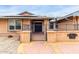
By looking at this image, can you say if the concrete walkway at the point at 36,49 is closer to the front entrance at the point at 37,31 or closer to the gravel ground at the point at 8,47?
the gravel ground at the point at 8,47

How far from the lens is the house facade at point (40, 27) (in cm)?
695

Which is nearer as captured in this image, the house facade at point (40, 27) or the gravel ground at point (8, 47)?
the gravel ground at point (8, 47)

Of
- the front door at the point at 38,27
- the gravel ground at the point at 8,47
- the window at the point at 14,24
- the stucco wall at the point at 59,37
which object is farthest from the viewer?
the window at the point at 14,24

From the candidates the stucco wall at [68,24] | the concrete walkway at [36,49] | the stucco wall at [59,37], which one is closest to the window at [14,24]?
the stucco wall at [68,24]

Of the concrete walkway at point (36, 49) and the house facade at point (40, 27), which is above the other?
the house facade at point (40, 27)

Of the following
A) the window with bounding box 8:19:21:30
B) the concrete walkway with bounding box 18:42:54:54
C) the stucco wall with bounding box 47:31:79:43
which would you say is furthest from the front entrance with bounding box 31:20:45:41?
the concrete walkway with bounding box 18:42:54:54

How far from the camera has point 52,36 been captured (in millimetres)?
6867

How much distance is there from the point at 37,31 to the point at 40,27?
572 millimetres

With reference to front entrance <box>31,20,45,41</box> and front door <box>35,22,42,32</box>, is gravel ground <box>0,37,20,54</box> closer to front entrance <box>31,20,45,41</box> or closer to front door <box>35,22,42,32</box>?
front entrance <box>31,20,45,41</box>

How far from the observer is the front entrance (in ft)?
24.6

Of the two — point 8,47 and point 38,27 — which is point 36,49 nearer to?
point 8,47

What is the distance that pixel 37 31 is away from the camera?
7.92 meters
